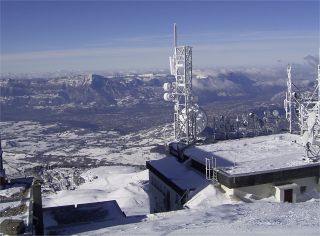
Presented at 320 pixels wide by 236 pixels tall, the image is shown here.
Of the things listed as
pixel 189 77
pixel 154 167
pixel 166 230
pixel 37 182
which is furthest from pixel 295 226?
pixel 189 77

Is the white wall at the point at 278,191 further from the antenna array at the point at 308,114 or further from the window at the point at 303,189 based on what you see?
the antenna array at the point at 308,114

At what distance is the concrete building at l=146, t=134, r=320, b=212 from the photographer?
20625 mm

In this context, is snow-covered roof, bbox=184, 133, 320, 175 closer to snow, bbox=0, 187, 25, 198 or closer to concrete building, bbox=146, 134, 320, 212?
concrete building, bbox=146, 134, 320, 212

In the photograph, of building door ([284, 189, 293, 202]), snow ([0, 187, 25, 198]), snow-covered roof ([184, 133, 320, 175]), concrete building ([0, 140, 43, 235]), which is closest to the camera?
concrete building ([0, 140, 43, 235])

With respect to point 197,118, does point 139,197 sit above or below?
below

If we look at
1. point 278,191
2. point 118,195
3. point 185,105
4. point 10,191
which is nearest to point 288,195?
point 278,191

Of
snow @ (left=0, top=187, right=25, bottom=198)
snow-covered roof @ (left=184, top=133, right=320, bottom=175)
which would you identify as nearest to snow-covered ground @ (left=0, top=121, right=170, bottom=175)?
snow-covered roof @ (left=184, top=133, right=320, bottom=175)

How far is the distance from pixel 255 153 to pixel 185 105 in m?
6.83

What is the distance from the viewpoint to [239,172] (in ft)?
68.0

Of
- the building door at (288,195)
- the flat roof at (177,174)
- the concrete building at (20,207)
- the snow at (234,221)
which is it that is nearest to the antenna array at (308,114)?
the building door at (288,195)

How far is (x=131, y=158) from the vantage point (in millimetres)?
115188

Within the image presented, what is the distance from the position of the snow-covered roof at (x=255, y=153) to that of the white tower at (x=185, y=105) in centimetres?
262

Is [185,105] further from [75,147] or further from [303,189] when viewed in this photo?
[75,147]

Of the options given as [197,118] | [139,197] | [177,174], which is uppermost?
[197,118]
